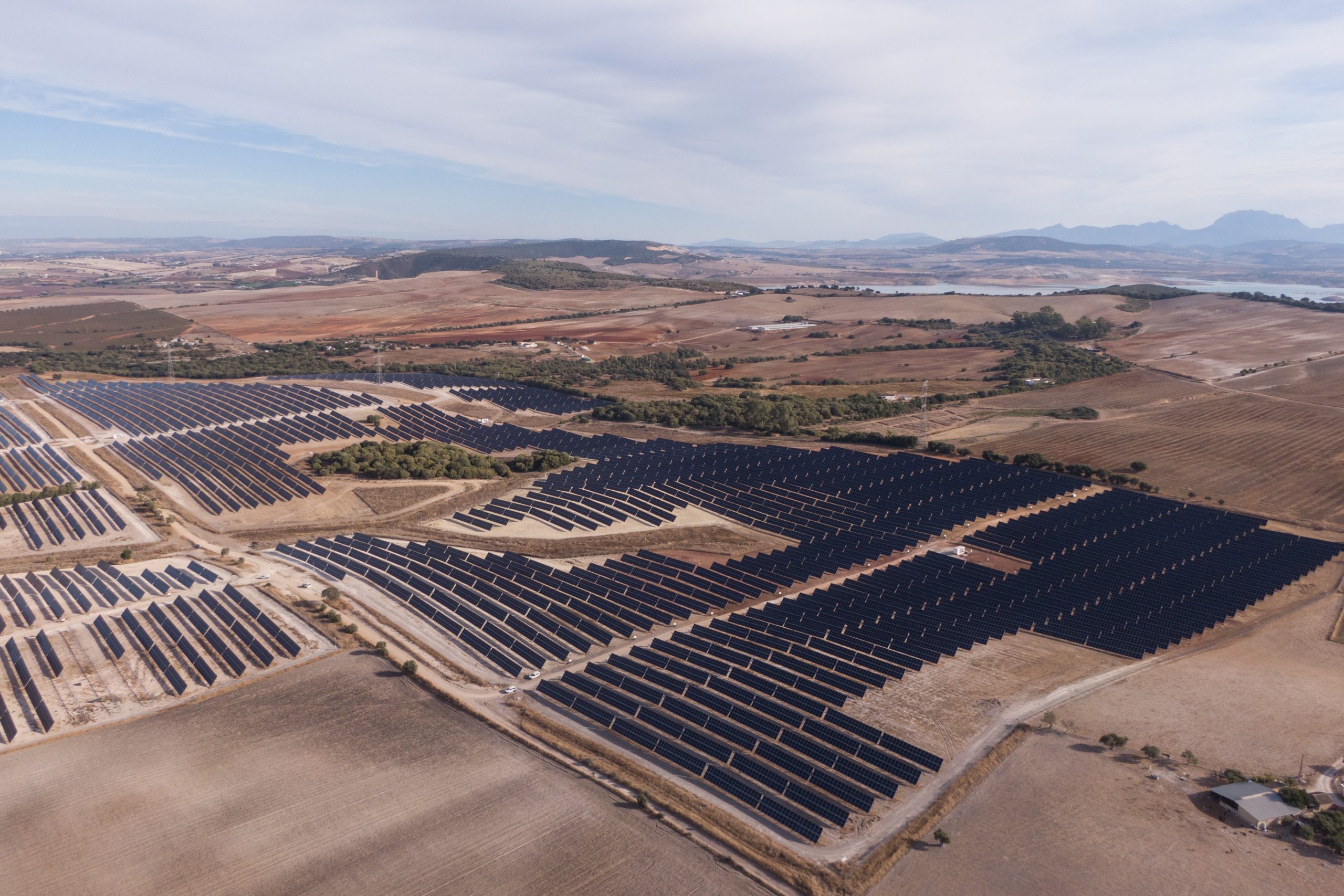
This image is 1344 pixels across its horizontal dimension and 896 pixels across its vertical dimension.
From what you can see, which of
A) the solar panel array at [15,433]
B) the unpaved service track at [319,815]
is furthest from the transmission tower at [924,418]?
the solar panel array at [15,433]

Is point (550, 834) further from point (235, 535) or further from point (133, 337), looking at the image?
point (133, 337)

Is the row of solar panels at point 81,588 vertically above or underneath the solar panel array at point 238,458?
underneath

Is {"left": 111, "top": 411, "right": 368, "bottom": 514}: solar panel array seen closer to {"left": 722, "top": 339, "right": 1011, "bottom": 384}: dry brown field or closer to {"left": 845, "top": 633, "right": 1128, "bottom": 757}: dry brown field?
{"left": 845, "top": 633, "right": 1128, "bottom": 757}: dry brown field

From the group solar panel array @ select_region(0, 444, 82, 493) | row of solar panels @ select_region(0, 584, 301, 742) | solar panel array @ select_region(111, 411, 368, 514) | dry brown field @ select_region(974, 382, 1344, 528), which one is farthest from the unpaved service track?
dry brown field @ select_region(974, 382, 1344, 528)

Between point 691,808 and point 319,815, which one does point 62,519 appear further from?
point 691,808

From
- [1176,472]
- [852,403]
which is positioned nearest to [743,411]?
[852,403]

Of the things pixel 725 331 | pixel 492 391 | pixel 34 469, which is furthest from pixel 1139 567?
pixel 725 331

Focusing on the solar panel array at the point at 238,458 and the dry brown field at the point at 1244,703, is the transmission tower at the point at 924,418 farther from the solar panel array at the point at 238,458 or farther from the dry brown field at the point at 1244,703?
the solar panel array at the point at 238,458
